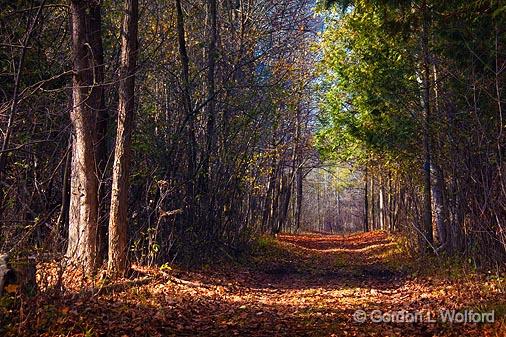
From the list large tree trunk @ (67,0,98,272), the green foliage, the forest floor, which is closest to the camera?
the forest floor

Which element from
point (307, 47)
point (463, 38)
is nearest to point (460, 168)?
point (463, 38)

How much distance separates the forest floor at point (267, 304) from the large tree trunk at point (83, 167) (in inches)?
37.5

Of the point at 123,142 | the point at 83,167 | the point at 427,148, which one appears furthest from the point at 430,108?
the point at 83,167

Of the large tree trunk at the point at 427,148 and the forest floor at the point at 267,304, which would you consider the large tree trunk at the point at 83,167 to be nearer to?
the forest floor at the point at 267,304

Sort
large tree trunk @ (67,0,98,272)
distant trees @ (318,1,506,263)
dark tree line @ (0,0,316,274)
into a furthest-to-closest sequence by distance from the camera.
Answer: large tree trunk @ (67,0,98,272), distant trees @ (318,1,506,263), dark tree line @ (0,0,316,274)

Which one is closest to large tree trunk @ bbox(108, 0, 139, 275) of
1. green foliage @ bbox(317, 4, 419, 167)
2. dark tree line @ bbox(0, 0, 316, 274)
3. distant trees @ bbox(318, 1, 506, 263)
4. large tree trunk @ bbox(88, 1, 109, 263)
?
dark tree line @ bbox(0, 0, 316, 274)

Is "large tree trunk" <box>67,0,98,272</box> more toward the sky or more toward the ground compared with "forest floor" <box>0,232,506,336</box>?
more toward the sky

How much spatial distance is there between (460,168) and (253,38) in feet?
22.4

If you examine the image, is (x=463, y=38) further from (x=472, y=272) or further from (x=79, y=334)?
(x=79, y=334)

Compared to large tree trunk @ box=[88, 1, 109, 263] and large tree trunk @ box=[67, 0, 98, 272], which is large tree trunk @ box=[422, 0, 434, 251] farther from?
large tree trunk @ box=[67, 0, 98, 272]

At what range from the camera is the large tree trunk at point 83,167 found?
921 centimetres

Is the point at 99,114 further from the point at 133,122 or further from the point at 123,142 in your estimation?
the point at 123,142

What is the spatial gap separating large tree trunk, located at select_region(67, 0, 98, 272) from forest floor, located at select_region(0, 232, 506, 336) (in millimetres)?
952

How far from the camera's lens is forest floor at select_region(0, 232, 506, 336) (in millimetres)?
6301
